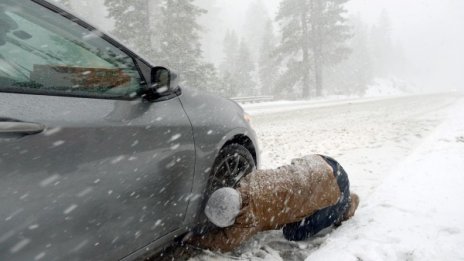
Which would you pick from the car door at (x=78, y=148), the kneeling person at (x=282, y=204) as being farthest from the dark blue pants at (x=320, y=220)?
the car door at (x=78, y=148)

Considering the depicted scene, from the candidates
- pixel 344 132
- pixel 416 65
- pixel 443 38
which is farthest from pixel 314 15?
pixel 443 38

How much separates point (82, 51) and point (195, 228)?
4.74ft

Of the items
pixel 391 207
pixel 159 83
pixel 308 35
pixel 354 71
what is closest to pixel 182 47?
pixel 308 35

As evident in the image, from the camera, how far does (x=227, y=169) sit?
3.10 m

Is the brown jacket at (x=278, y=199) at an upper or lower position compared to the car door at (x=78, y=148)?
lower

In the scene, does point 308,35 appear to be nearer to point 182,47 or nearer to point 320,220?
point 182,47

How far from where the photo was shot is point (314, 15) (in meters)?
31.3

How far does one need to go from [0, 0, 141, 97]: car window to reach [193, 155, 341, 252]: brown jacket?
45.4 inches

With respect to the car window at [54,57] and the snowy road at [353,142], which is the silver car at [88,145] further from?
the snowy road at [353,142]

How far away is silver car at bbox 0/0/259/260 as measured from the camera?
1577 millimetres

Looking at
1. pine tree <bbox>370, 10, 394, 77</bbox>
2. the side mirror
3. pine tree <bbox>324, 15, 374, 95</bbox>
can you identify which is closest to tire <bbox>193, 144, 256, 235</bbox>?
the side mirror

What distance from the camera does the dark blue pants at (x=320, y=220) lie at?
3121mm

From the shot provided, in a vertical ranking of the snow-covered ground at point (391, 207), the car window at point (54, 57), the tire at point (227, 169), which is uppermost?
the car window at point (54, 57)

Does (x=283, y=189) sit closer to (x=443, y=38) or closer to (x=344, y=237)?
(x=344, y=237)
